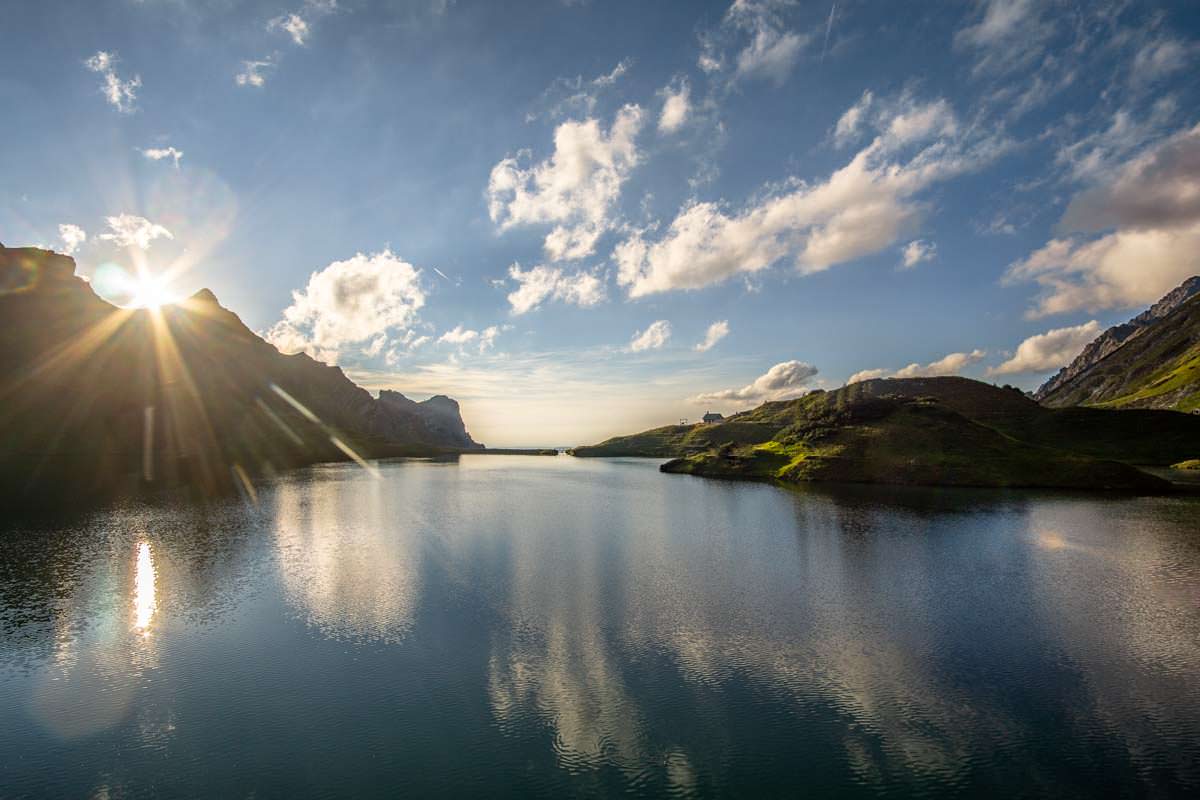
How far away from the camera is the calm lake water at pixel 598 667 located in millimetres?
20734

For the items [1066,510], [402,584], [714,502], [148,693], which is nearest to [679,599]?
[402,584]

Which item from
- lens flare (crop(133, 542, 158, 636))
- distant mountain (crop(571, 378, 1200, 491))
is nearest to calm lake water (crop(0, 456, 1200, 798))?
lens flare (crop(133, 542, 158, 636))

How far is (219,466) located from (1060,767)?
226m

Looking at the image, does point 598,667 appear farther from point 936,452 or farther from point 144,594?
point 936,452

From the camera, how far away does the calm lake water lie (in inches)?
816

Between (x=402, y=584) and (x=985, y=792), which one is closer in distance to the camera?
(x=985, y=792)

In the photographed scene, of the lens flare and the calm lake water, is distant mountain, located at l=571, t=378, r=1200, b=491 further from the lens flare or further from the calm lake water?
the lens flare

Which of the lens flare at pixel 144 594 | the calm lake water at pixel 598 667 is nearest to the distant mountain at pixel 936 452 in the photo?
the calm lake water at pixel 598 667

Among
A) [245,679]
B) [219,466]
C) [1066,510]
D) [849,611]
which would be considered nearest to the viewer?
[245,679]

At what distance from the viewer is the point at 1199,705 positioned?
2588 centimetres

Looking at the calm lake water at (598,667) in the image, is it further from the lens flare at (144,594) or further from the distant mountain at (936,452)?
the distant mountain at (936,452)

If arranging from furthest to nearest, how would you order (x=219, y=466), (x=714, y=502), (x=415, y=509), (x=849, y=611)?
(x=219, y=466)
(x=714, y=502)
(x=415, y=509)
(x=849, y=611)

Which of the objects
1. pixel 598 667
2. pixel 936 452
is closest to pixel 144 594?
pixel 598 667

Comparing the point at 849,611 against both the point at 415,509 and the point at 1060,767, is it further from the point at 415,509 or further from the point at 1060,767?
the point at 415,509
